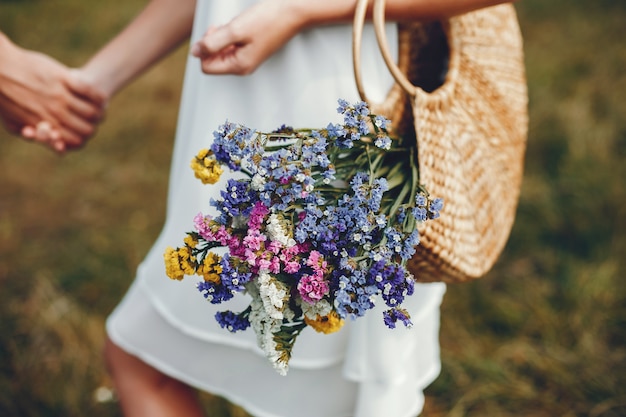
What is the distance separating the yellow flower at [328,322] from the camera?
0.97 metres

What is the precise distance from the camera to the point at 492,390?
223 cm

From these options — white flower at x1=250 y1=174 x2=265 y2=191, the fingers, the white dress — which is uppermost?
the fingers

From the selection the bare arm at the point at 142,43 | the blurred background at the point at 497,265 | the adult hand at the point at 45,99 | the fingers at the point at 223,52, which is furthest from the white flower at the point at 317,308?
the blurred background at the point at 497,265

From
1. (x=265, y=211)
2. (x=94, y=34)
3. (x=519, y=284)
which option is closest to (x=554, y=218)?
(x=519, y=284)

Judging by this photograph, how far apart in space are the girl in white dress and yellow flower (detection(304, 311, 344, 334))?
290 mm

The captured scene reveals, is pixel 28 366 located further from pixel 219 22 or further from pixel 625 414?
pixel 625 414

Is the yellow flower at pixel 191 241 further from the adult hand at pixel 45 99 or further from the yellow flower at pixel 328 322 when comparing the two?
the adult hand at pixel 45 99

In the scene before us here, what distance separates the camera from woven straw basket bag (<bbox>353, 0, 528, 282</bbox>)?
113cm

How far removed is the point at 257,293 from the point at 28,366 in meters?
1.75

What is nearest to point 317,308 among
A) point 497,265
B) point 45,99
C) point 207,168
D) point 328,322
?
point 328,322

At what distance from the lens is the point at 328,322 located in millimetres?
980

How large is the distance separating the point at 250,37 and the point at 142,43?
458 millimetres

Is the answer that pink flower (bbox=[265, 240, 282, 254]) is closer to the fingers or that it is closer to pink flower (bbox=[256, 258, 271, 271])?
pink flower (bbox=[256, 258, 271, 271])

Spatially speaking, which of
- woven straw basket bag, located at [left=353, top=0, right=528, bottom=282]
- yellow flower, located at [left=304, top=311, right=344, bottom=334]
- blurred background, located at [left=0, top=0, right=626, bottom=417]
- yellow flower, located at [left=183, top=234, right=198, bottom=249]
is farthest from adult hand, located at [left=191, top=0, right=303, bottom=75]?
blurred background, located at [left=0, top=0, right=626, bottom=417]
